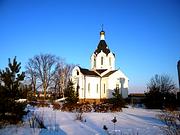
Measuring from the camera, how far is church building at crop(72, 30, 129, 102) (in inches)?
1778

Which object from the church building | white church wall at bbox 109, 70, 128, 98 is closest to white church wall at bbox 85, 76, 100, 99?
the church building

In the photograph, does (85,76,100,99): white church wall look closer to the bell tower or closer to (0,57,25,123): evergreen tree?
the bell tower

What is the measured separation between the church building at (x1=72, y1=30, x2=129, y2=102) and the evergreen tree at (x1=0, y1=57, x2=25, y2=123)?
3137 cm

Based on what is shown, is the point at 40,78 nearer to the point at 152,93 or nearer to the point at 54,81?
the point at 54,81

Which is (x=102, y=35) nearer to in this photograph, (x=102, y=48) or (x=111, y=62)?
(x=102, y=48)

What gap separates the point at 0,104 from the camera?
11.3m

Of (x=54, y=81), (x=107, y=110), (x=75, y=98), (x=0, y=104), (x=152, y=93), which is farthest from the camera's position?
(x=54, y=81)

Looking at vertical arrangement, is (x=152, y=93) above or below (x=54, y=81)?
below

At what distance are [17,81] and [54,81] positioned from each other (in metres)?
45.8

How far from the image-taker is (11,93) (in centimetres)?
1206

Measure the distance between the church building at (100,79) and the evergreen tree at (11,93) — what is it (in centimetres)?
3137

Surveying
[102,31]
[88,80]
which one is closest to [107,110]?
[88,80]

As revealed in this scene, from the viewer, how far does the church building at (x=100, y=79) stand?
4516 cm

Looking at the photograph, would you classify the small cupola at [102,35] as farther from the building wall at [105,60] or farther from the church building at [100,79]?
the building wall at [105,60]
